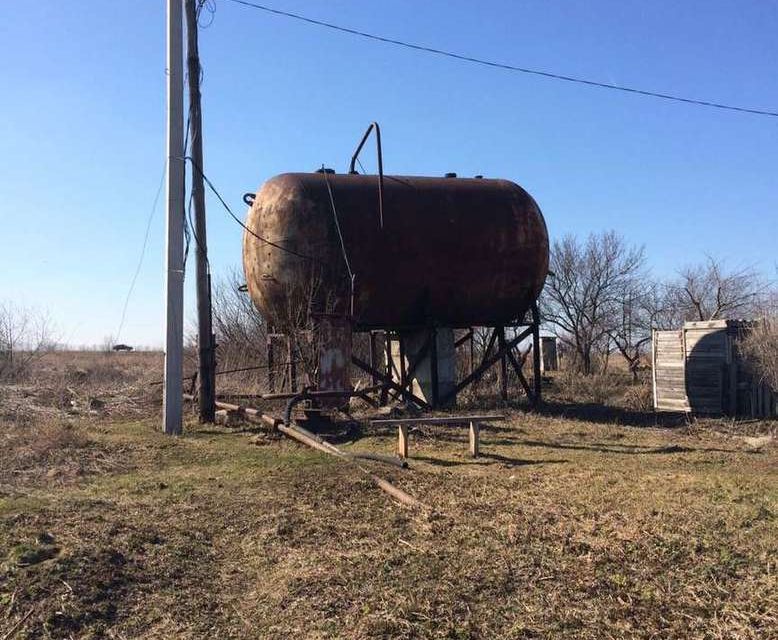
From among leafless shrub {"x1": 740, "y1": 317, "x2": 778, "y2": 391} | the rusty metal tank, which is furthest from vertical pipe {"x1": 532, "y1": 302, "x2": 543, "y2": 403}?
leafless shrub {"x1": 740, "y1": 317, "x2": 778, "y2": 391}

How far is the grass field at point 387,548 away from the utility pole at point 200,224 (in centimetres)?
346

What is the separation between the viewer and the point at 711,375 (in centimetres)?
1298

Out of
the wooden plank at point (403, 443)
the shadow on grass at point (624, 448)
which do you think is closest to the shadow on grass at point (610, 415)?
the shadow on grass at point (624, 448)

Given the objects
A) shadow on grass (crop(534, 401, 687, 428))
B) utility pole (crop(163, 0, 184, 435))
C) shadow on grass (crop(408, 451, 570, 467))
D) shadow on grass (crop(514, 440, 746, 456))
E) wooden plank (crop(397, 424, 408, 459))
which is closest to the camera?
shadow on grass (crop(408, 451, 570, 467))

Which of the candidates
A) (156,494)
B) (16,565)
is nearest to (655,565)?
(16,565)

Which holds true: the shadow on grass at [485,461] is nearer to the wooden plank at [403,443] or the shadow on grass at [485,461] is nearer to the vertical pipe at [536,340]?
the wooden plank at [403,443]

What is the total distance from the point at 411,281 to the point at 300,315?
2129mm

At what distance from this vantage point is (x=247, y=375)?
1902 cm

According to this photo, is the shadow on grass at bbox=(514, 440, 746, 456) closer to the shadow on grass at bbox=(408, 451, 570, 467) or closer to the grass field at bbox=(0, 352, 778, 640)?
the grass field at bbox=(0, 352, 778, 640)

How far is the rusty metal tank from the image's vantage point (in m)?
12.7

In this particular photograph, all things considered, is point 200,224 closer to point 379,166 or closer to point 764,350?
point 379,166

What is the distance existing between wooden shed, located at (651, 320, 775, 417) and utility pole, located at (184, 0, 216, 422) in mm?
8313

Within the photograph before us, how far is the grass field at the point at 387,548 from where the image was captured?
147 inches

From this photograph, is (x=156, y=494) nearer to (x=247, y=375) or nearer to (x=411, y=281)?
(x=411, y=281)
